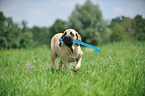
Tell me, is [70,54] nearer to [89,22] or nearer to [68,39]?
[68,39]

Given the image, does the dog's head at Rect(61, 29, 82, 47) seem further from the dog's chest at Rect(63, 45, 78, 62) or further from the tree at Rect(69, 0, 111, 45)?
the tree at Rect(69, 0, 111, 45)

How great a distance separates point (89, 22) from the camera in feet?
83.6

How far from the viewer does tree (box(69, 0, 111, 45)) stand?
24.1 metres

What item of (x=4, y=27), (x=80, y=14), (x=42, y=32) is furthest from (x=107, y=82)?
(x=42, y=32)

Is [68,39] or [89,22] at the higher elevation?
[89,22]

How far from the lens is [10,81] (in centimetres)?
269

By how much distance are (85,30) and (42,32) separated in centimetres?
4120

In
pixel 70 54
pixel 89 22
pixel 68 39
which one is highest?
pixel 89 22

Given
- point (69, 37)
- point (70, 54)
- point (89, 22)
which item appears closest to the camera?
point (69, 37)

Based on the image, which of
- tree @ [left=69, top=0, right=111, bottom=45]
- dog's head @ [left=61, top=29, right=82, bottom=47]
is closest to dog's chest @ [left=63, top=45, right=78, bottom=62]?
dog's head @ [left=61, top=29, right=82, bottom=47]

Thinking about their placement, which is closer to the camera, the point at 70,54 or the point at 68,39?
the point at 68,39

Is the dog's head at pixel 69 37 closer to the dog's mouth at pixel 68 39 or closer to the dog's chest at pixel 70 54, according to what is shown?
the dog's mouth at pixel 68 39

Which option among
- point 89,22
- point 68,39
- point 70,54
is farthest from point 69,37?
point 89,22

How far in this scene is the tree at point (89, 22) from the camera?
79.0 ft
